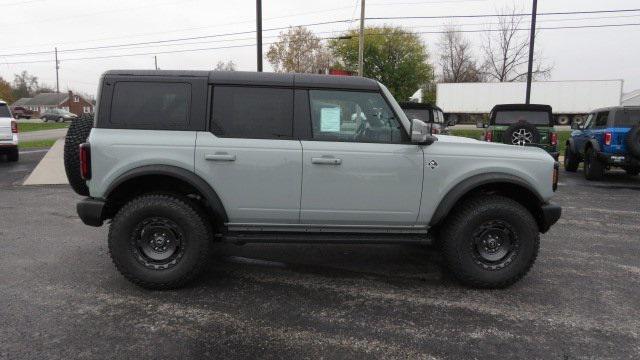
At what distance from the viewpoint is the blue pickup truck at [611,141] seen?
31.5 feet

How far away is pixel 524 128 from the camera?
10.2 meters

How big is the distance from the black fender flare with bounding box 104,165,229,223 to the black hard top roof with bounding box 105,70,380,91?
833mm

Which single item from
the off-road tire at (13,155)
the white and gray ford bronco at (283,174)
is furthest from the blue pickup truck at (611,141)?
the off-road tire at (13,155)

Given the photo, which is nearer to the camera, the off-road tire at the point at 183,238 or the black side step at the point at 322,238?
the off-road tire at the point at 183,238

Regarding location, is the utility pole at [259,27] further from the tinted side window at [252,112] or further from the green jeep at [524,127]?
the tinted side window at [252,112]

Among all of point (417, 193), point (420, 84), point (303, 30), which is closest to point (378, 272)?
point (417, 193)

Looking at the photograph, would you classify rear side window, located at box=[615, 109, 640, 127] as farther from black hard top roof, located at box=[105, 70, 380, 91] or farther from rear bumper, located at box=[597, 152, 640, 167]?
black hard top roof, located at box=[105, 70, 380, 91]

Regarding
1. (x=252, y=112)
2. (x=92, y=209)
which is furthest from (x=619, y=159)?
(x=92, y=209)

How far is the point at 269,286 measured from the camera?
4.17 m

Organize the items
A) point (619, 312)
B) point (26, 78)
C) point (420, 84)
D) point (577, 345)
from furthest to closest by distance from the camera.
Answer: point (26, 78) → point (420, 84) → point (619, 312) → point (577, 345)

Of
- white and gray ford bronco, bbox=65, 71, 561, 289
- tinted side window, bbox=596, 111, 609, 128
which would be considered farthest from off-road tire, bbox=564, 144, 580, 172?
white and gray ford bronco, bbox=65, 71, 561, 289

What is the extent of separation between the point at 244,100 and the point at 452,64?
65626 mm

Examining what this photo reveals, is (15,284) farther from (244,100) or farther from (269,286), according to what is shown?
(244,100)

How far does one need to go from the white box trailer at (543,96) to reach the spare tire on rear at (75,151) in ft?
117
